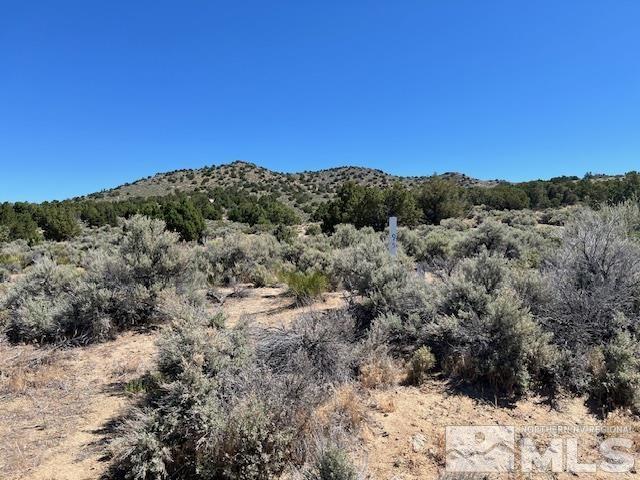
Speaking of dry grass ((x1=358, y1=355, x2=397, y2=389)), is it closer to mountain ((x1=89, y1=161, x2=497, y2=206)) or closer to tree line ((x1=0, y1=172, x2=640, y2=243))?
tree line ((x1=0, y1=172, x2=640, y2=243))

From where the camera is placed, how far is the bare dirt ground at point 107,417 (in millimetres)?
3408

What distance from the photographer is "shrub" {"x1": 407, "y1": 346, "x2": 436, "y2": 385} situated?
474 cm

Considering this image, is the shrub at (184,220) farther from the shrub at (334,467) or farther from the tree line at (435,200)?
the shrub at (334,467)

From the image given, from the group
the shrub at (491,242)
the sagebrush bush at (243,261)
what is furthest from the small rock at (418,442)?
the shrub at (491,242)

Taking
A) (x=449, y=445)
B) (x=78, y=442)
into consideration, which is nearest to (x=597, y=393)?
(x=449, y=445)

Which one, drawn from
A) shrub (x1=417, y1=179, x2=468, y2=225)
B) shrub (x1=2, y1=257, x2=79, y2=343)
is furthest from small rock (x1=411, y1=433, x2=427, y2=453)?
shrub (x1=417, y1=179, x2=468, y2=225)

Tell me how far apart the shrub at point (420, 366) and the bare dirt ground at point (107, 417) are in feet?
0.42

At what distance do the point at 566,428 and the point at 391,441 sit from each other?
1711 mm

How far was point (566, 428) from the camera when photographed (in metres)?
3.92

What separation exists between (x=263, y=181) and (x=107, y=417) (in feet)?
195

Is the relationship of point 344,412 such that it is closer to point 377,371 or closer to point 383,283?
point 377,371

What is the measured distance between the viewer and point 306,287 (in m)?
8.06

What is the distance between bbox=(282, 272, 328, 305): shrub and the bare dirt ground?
303 cm

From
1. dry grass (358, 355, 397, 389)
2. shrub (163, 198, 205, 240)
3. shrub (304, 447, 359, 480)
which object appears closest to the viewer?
shrub (304, 447, 359, 480)
